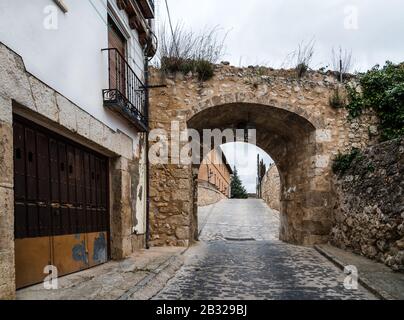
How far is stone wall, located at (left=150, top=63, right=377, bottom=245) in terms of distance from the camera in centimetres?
746

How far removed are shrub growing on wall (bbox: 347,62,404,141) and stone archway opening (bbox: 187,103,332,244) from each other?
1123 mm

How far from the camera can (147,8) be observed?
274 inches

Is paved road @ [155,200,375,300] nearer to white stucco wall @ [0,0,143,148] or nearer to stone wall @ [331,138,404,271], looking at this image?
stone wall @ [331,138,404,271]

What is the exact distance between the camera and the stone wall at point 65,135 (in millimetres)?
2891

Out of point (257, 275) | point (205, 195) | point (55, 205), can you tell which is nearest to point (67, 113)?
point (55, 205)

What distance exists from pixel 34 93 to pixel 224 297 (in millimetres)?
2626

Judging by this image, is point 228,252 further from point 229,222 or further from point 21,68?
point 229,222

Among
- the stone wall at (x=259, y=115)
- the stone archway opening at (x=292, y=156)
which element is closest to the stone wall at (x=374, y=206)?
the stone archway opening at (x=292, y=156)

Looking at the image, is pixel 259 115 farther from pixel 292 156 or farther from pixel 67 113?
pixel 67 113

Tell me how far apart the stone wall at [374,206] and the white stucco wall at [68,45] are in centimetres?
394

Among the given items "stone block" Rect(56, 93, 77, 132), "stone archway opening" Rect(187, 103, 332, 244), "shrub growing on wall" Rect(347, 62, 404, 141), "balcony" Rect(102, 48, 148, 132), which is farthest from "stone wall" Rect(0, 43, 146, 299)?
"shrub growing on wall" Rect(347, 62, 404, 141)

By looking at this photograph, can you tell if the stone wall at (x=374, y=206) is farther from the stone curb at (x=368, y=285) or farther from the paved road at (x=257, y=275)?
the paved road at (x=257, y=275)

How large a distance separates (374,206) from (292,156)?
3.52 m
